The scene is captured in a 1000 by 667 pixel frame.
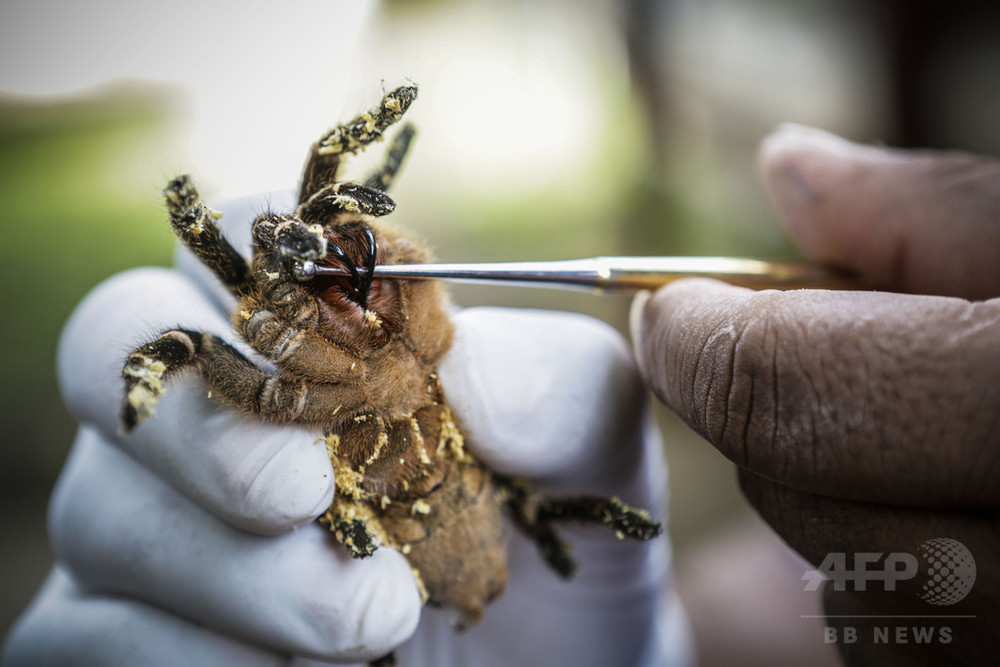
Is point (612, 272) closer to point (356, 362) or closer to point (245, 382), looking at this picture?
point (356, 362)

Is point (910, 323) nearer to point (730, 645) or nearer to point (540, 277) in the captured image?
point (540, 277)

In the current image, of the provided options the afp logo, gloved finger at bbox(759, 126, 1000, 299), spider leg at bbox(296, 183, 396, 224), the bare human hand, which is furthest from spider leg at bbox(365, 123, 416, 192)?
gloved finger at bbox(759, 126, 1000, 299)

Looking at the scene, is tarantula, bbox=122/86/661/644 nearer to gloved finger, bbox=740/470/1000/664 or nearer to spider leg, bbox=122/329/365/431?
spider leg, bbox=122/329/365/431

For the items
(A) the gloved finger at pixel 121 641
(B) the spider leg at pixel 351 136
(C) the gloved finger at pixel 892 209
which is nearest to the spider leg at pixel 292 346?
(B) the spider leg at pixel 351 136

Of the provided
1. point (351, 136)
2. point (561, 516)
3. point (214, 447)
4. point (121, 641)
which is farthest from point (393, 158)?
point (121, 641)

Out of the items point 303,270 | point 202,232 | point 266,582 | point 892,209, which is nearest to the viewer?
point 303,270

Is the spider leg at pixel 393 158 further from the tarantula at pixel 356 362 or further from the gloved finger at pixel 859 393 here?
the gloved finger at pixel 859 393

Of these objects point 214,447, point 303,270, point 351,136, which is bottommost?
point 214,447
